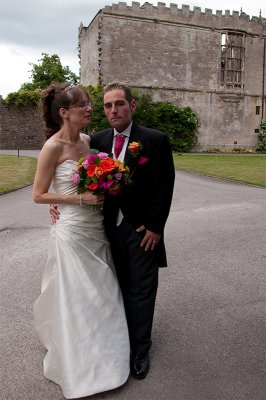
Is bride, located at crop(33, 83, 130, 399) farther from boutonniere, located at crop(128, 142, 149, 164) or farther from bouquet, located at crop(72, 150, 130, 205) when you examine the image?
boutonniere, located at crop(128, 142, 149, 164)

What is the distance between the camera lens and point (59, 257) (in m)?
2.81

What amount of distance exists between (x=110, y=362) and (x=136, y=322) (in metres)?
0.39

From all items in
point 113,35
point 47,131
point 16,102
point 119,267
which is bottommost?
point 119,267

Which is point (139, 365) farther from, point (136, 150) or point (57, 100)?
point (57, 100)

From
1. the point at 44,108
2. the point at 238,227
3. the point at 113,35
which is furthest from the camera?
the point at 113,35

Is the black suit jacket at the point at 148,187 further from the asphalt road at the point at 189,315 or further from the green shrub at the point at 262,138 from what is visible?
the green shrub at the point at 262,138

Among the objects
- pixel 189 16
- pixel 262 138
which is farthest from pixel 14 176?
pixel 262 138

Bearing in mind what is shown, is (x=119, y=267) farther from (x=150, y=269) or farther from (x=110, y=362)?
(x=110, y=362)

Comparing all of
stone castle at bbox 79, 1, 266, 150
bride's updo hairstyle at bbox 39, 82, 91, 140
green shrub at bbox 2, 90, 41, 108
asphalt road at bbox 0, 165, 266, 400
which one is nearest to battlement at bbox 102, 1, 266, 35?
stone castle at bbox 79, 1, 266, 150

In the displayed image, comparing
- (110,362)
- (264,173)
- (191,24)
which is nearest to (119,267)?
(110,362)

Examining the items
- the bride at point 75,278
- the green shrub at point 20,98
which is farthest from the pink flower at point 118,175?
the green shrub at point 20,98

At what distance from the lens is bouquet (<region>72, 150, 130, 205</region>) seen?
260cm

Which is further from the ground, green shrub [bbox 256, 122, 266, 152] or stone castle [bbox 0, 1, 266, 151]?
stone castle [bbox 0, 1, 266, 151]

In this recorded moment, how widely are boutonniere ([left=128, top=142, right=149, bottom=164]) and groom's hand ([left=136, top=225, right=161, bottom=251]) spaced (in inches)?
19.3
